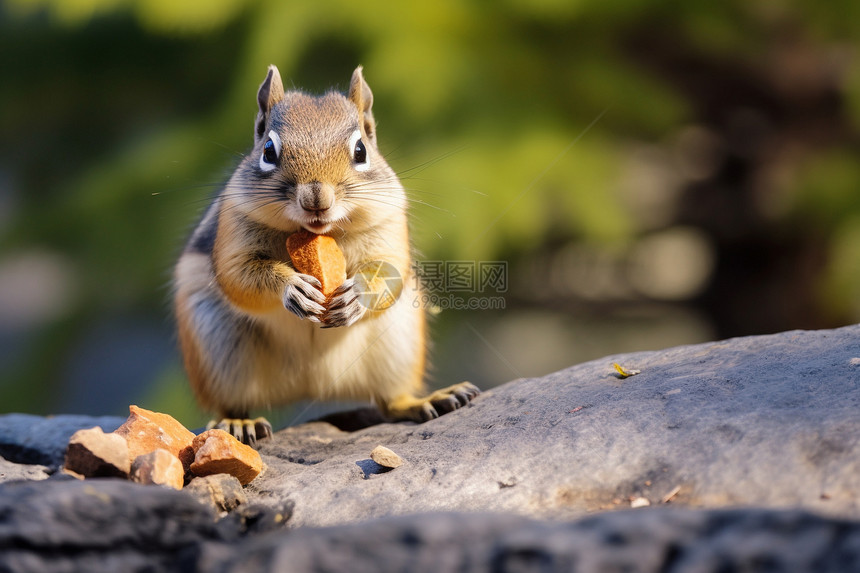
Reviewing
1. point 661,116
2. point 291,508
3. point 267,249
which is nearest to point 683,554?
point 291,508

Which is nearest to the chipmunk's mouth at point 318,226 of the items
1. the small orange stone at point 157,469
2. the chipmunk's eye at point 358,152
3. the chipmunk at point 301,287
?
the chipmunk at point 301,287

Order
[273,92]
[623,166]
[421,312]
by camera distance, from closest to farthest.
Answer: [273,92] → [421,312] → [623,166]

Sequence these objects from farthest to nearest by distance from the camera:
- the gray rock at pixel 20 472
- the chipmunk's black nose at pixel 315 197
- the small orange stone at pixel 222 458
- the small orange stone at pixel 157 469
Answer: the chipmunk's black nose at pixel 315 197 < the gray rock at pixel 20 472 < the small orange stone at pixel 222 458 < the small orange stone at pixel 157 469

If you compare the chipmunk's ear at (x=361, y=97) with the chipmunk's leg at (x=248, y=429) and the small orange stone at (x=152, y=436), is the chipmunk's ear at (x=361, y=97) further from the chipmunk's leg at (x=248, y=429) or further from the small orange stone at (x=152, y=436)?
the small orange stone at (x=152, y=436)

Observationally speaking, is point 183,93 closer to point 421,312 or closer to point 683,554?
point 421,312

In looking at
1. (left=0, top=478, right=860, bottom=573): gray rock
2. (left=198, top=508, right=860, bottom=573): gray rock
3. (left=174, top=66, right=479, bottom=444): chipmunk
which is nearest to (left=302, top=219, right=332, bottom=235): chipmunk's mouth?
(left=174, top=66, right=479, bottom=444): chipmunk

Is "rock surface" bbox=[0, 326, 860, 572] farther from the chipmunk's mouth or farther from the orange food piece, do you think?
the chipmunk's mouth

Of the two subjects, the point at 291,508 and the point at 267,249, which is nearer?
the point at 291,508
